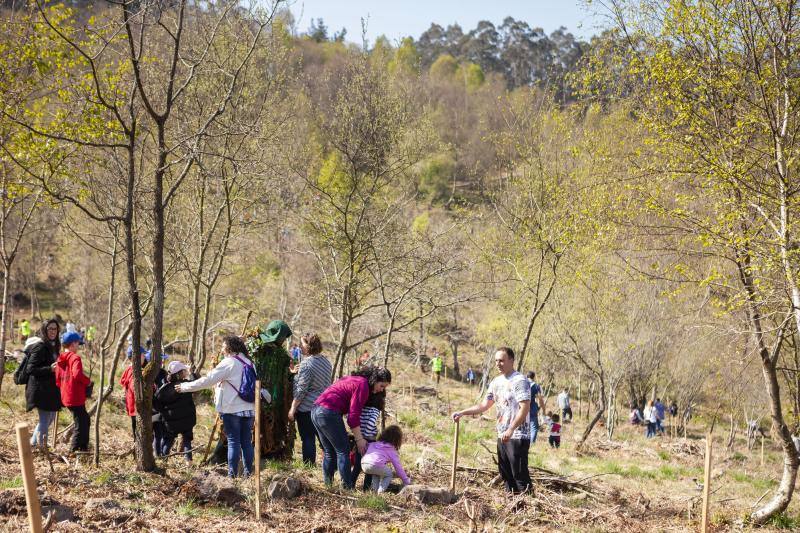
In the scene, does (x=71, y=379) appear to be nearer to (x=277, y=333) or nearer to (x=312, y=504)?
(x=277, y=333)

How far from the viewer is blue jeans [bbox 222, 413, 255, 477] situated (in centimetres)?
685

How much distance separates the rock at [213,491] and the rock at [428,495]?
1.69 meters

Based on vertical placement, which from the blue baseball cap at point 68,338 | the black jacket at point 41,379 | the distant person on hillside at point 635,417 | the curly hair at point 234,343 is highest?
the curly hair at point 234,343

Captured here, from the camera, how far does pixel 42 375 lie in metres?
7.71

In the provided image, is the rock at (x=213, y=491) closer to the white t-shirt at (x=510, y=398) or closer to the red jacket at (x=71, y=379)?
the red jacket at (x=71, y=379)

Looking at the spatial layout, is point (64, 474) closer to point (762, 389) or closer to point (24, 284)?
point (762, 389)

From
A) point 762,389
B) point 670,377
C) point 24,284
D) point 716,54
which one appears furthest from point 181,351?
point 716,54

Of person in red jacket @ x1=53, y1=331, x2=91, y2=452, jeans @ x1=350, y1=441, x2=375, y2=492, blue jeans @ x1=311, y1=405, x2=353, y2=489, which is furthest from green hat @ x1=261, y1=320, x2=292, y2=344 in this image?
person in red jacket @ x1=53, y1=331, x2=91, y2=452

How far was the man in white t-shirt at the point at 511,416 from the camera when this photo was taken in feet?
22.0

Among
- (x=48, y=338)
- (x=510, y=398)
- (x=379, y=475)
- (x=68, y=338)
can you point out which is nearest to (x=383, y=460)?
(x=379, y=475)

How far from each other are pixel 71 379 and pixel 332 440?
342cm

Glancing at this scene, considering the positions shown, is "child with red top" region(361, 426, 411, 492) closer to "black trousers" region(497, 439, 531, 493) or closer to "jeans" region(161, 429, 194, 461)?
"black trousers" region(497, 439, 531, 493)

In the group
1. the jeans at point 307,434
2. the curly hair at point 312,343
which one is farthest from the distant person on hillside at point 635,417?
the curly hair at point 312,343

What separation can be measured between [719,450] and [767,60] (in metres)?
18.5
